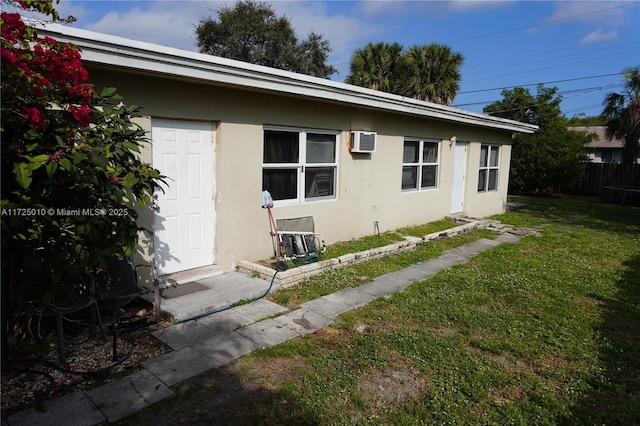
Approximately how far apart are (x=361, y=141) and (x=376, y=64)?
16.5m

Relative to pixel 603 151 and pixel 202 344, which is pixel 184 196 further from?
pixel 603 151

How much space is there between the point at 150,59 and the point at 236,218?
2.48 metres

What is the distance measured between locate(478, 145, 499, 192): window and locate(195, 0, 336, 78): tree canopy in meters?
19.9

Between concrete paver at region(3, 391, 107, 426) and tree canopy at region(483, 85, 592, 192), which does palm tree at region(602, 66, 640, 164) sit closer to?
tree canopy at region(483, 85, 592, 192)

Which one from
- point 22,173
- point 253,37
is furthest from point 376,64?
point 22,173

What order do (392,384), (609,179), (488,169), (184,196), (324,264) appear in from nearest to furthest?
(392,384), (184,196), (324,264), (488,169), (609,179)

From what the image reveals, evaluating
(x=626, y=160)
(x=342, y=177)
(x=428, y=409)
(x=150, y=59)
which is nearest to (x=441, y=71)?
(x=626, y=160)

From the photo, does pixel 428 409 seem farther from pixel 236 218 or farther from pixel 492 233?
pixel 492 233

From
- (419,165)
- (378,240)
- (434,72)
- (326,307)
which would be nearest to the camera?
(326,307)

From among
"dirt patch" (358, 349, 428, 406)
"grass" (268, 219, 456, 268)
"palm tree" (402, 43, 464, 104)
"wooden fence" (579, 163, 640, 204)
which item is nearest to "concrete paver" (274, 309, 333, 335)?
"dirt patch" (358, 349, 428, 406)

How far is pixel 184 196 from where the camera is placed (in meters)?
5.58

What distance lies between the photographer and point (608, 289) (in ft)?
19.8

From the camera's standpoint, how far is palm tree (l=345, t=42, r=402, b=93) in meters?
22.5

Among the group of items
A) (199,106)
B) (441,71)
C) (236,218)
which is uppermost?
(441,71)
